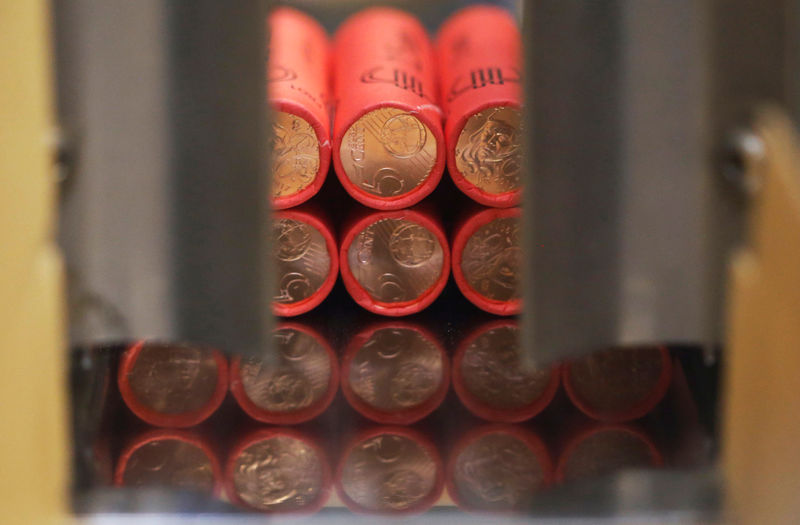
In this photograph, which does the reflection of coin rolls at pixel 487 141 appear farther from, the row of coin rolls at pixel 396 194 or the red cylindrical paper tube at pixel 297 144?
the red cylindrical paper tube at pixel 297 144

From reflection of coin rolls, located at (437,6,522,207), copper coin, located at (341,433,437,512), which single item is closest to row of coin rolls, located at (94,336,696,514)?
copper coin, located at (341,433,437,512)

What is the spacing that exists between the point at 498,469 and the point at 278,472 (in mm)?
201

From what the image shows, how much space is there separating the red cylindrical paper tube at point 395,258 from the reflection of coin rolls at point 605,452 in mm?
334

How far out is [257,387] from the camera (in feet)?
2.95

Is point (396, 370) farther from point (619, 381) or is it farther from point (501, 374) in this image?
point (619, 381)

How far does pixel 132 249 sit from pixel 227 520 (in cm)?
25

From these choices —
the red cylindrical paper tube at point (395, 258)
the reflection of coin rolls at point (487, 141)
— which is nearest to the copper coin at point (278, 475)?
the red cylindrical paper tube at point (395, 258)

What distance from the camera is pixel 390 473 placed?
0.74 m

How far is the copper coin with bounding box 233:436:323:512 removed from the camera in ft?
2.28

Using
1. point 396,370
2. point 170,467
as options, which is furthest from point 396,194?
point 170,467

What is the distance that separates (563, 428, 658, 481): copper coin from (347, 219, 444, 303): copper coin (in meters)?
0.35

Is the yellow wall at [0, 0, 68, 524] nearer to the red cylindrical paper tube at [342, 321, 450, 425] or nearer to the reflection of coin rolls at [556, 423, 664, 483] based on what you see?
the red cylindrical paper tube at [342, 321, 450, 425]

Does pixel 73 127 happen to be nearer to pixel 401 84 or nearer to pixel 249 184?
pixel 249 184

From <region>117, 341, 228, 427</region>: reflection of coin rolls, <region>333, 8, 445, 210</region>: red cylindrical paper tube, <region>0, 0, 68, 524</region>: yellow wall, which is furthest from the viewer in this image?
<region>333, 8, 445, 210</region>: red cylindrical paper tube
